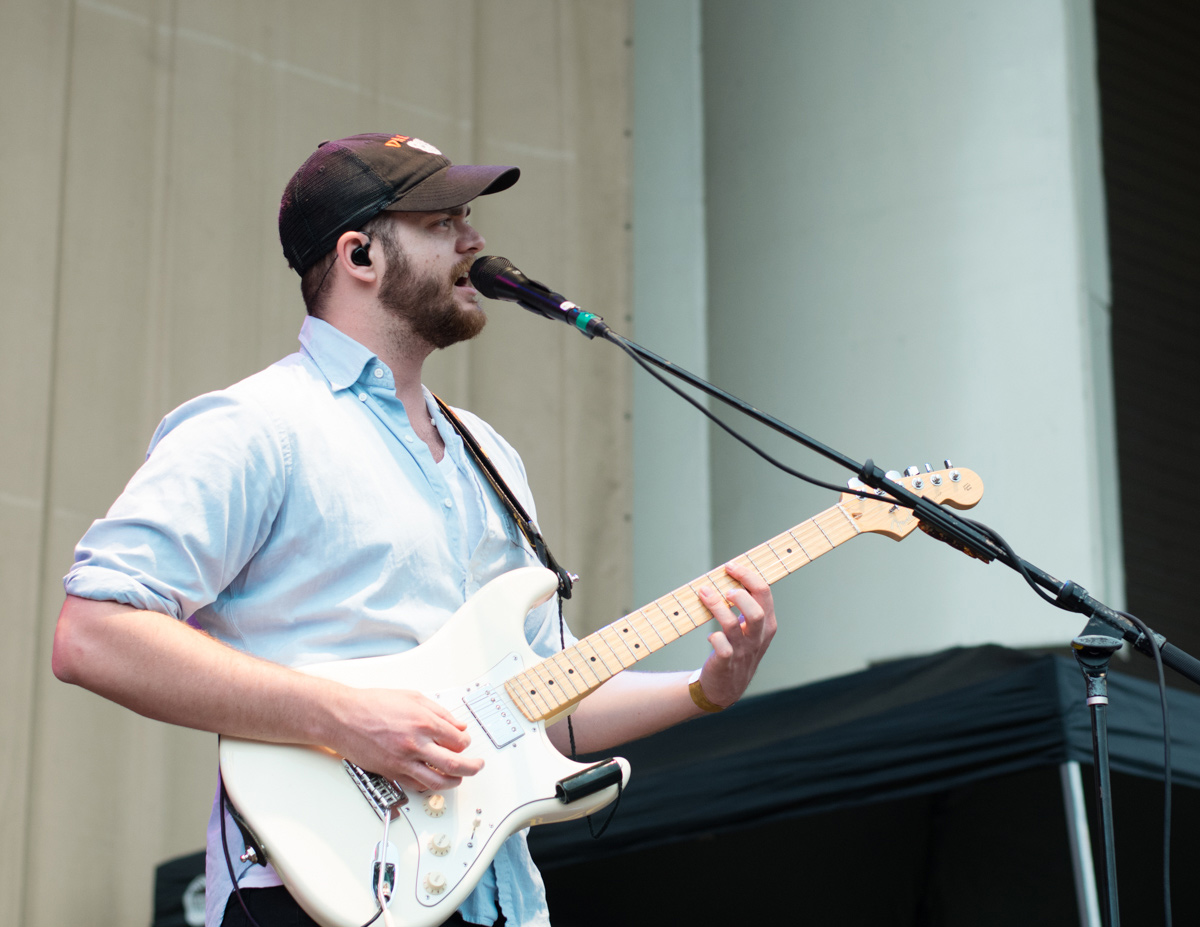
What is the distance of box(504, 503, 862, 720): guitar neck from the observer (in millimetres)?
1907

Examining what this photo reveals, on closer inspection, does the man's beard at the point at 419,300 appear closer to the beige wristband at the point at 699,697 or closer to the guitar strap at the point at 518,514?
the guitar strap at the point at 518,514

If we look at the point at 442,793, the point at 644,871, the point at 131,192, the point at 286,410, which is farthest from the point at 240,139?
the point at 442,793

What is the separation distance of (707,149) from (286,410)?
4.45m

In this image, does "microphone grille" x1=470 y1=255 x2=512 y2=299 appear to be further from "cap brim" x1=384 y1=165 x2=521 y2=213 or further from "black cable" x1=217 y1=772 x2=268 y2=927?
"black cable" x1=217 y1=772 x2=268 y2=927

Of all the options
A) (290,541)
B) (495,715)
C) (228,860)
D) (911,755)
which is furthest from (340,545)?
(911,755)

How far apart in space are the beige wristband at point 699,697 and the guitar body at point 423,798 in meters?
0.25

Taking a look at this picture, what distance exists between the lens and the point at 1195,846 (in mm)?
3814

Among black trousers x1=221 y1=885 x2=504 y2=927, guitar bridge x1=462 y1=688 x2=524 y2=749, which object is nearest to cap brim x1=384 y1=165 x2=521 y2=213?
guitar bridge x1=462 y1=688 x2=524 y2=749

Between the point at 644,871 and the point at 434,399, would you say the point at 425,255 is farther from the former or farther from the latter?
the point at 644,871

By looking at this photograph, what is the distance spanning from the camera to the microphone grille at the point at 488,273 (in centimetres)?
197

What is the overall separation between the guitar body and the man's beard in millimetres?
441

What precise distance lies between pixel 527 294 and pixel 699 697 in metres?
0.65

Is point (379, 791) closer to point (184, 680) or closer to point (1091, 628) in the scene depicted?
point (184, 680)

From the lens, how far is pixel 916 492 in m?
2.14
